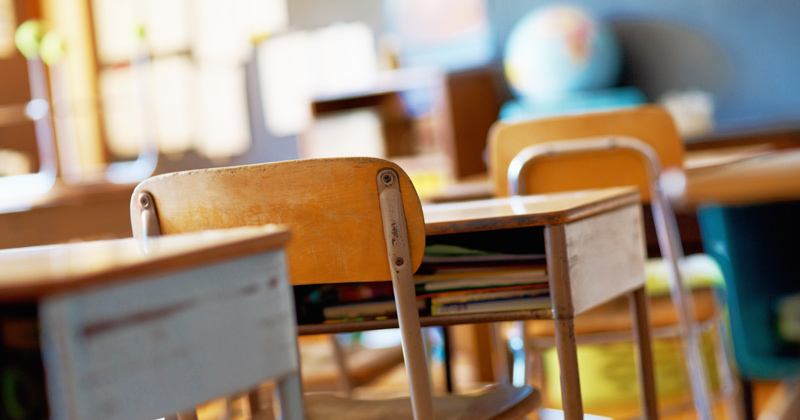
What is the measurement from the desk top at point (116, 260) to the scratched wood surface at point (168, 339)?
1 cm

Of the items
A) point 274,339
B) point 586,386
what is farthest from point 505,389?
point 586,386

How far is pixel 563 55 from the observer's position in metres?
3.58

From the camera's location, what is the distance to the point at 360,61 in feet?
14.9

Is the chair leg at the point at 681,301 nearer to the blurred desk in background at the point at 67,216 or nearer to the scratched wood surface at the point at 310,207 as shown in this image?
the scratched wood surface at the point at 310,207

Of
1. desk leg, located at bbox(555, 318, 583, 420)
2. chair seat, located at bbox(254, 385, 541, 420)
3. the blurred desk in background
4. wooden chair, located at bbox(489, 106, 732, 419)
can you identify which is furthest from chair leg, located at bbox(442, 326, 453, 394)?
the blurred desk in background

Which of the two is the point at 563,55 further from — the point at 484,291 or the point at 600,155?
the point at 484,291

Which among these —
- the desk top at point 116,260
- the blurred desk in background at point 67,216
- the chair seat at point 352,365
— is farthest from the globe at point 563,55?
the desk top at point 116,260

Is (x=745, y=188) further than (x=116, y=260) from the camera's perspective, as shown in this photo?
No

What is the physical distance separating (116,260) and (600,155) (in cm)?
133

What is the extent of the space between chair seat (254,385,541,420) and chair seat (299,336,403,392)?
114 centimetres

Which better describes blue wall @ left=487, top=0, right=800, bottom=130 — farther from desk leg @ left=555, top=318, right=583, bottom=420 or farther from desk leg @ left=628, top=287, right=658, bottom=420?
desk leg @ left=555, top=318, right=583, bottom=420

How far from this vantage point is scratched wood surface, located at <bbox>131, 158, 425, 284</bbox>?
1049mm

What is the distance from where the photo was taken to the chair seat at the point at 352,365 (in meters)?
2.55

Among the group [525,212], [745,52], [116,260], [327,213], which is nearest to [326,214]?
[327,213]
